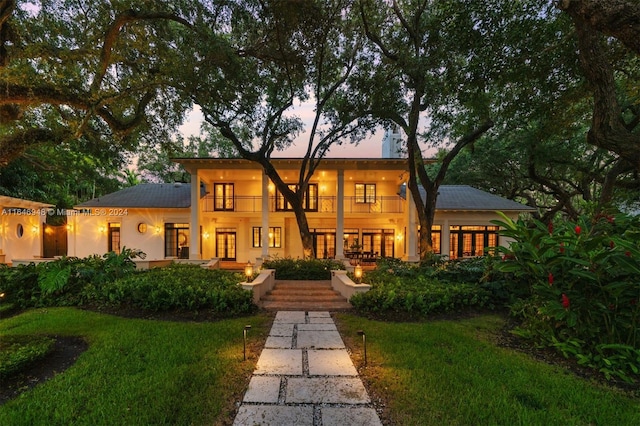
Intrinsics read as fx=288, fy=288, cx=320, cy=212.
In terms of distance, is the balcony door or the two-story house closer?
the two-story house

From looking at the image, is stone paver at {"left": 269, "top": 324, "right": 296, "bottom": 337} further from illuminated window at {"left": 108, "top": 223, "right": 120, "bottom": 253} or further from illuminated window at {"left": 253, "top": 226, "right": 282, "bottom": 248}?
illuminated window at {"left": 108, "top": 223, "right": 120, "bottom": 253}

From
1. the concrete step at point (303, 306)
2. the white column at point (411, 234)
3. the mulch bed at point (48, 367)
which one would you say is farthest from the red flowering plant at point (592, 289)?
the white column at point (411, 234)

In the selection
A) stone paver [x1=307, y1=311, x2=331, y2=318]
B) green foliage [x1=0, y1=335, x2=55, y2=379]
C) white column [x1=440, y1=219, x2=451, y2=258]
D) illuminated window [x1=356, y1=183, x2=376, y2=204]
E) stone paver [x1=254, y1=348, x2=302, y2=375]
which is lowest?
stone paver [x1=307, y1=311, x2=331, y2=318]

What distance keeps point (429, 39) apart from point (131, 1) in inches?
302

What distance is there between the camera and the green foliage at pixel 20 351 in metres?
3.38

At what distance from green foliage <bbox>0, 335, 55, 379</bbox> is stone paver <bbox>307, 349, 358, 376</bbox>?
350 centimetres

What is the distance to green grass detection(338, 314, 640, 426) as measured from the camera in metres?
2.80

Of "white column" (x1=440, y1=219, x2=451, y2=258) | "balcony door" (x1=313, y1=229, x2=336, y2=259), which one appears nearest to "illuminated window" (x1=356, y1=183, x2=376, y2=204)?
"balcony door" (x1=313, y1=229, x2=336, y2=259)

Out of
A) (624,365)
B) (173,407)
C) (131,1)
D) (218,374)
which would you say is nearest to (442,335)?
(624,365)

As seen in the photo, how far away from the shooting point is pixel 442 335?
197 inches

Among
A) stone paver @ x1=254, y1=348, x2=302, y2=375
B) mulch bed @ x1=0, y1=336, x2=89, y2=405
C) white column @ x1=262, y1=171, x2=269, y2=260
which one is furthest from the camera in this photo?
white column @ x1=262, y1=171, x2=269, y2=260

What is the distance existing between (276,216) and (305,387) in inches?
459

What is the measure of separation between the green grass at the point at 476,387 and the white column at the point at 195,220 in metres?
10.2

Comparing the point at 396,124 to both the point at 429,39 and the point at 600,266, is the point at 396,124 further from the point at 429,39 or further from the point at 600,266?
the point at 600,266
